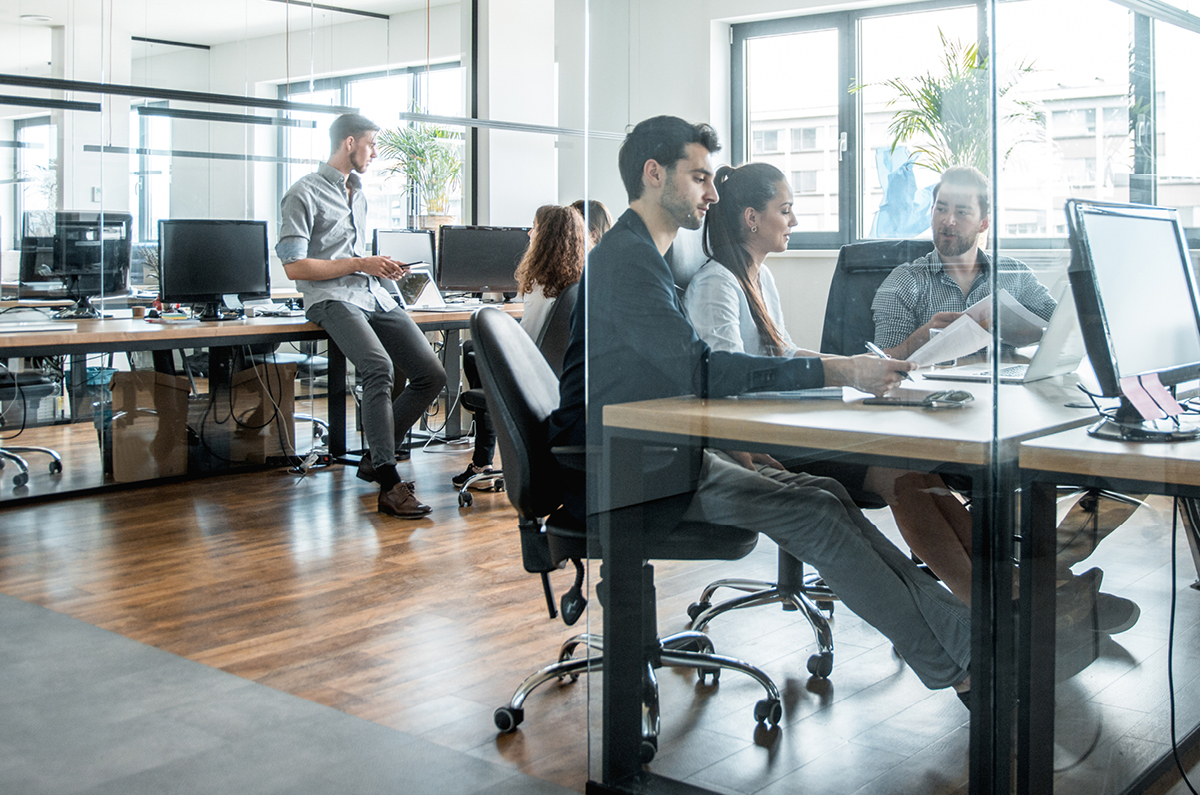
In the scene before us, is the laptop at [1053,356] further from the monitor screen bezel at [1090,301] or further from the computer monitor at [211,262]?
the computer monitor at [211,262]

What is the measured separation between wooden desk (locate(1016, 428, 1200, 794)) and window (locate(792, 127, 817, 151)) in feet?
1.82

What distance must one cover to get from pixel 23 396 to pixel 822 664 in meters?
4.02

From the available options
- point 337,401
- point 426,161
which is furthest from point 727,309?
point 426,161

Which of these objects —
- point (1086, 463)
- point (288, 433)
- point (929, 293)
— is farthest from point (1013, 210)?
point (288, 433)

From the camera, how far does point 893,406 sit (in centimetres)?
170

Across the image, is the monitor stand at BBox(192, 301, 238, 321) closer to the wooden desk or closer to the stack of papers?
the stack of papers

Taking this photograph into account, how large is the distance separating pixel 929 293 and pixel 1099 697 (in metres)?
0.70

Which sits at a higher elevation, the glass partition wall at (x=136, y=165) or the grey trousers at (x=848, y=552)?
the glass partition wall at (x=136, y=165)

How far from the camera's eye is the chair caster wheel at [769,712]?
69.0 inches

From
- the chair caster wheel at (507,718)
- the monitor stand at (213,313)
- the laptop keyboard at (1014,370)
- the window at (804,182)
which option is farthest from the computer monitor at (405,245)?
the laptop keyboard at (1014,370)

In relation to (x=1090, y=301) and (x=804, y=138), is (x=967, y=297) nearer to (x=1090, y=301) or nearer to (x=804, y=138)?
(x=1090, y=301)

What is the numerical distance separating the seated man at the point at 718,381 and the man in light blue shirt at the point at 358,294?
262cm

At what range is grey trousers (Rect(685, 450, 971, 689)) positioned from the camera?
5.42 ft

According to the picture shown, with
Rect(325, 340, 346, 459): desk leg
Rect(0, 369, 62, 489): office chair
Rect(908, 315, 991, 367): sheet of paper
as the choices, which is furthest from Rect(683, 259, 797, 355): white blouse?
Rect(0, 369, 62, 489): office chair
